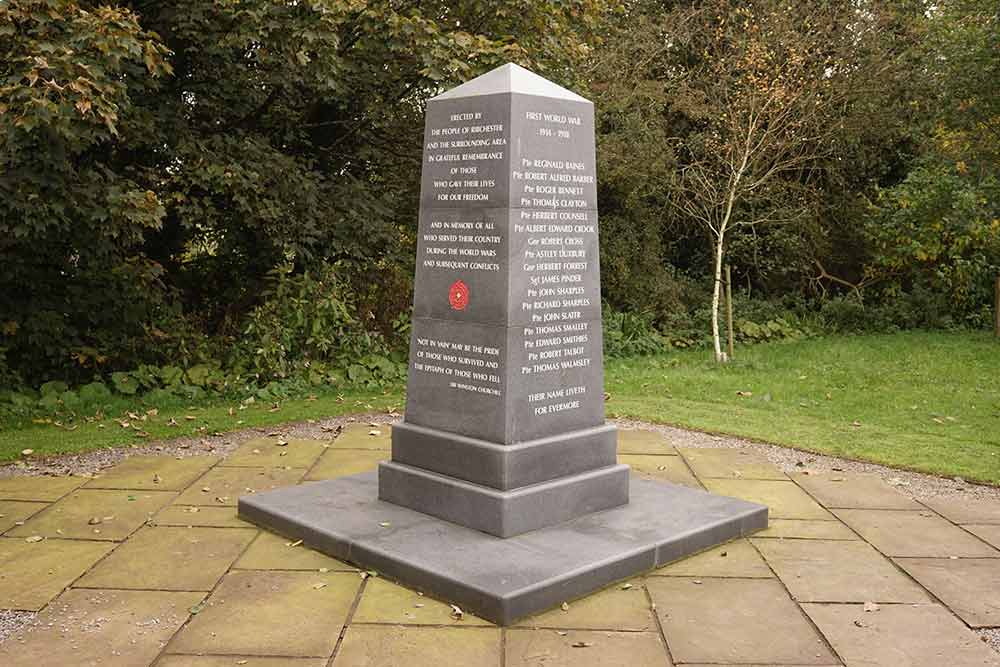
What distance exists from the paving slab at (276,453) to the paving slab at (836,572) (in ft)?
11.3

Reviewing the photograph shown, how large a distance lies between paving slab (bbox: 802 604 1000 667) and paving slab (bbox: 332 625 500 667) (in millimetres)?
1471

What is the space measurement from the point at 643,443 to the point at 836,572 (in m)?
3.06

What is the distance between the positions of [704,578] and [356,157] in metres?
8.24

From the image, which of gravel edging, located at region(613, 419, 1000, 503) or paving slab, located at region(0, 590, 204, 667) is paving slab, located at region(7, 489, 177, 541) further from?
gravel edging, located at region(613, 419, 1000, 503)

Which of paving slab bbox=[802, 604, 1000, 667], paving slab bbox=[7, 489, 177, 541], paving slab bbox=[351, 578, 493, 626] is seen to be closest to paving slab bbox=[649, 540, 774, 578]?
paving slab bbox=[802, 604, 1000, 667]

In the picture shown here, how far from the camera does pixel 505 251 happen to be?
4.98 metres

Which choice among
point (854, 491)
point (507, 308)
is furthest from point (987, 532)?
point (507, 308)

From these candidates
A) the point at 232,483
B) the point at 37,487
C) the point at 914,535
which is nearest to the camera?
the point at 914,535

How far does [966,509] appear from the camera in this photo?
6035mm

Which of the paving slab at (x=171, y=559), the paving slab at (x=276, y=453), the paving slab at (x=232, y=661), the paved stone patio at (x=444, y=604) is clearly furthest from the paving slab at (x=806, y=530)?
the paving slab at (x=276, y=453)

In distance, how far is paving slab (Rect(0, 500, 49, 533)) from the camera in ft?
18.0

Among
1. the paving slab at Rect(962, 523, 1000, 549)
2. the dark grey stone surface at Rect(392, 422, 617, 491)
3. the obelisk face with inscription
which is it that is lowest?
the paving slab at Rect(962, 523, 1000, 549)

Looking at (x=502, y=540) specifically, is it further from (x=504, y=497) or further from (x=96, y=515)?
(x=96, y=515)

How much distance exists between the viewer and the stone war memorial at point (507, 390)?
4.98 metres
